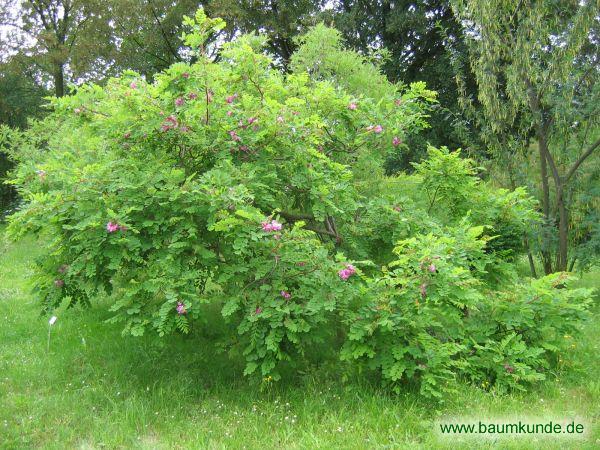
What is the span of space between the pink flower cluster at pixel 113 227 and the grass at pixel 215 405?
109 centimetres

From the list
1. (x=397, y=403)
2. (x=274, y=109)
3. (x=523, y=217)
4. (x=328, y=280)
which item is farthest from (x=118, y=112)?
(x=523, y=217)

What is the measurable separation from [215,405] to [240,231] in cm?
164

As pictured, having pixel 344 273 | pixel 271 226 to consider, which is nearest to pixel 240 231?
pixel 271 226

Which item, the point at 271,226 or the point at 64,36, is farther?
the point at 64,36

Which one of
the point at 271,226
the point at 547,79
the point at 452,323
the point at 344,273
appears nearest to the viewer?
the point at 271,226

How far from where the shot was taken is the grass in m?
4.04

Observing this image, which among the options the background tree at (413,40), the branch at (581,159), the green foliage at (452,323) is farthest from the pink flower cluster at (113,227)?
the background tree at (413,40)

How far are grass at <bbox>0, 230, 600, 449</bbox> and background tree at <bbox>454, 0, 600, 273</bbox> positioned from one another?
3.43 meters

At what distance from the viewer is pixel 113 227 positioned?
13.9ft

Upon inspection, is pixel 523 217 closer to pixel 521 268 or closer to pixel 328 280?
pixel 328 280

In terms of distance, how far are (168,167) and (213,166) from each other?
0.47 m

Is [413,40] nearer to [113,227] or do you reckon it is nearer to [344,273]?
[344,273]

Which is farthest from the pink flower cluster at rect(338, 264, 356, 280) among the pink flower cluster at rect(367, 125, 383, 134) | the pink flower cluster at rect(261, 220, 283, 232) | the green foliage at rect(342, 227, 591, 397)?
the pink flower cluster at rect(367, 125, 383, 134)

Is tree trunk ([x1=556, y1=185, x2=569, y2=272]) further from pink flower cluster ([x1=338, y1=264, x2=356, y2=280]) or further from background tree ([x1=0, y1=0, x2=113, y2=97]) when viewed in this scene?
background tree ([x1=0, y1=0, x2=113, y2=97])
